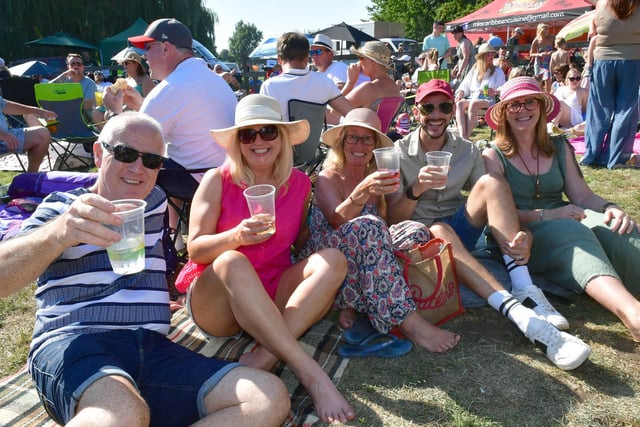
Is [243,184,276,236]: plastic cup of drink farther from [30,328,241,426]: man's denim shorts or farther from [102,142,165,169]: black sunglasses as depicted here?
[30,328,241,426]: man's denim shorts

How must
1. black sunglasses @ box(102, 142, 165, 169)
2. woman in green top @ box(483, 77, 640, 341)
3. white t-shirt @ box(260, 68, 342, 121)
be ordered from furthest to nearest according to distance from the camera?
white t-shirt @ box(260, 68, 342, 121) → woman in green top @ box(483, 77, 640, 341) → black sunglasses @ box(102, 142, 165, 169)

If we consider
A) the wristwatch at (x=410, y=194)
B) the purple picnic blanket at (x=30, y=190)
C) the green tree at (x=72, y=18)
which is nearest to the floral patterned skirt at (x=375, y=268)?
the wristwatch at (x=410, y=194)

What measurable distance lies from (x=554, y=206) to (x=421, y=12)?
157 feet

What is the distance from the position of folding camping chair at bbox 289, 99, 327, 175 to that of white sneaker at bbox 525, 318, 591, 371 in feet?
8.71

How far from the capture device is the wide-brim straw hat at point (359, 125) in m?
3.15

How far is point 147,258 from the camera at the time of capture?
2.32 meters

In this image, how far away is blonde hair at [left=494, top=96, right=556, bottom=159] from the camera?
3.50 m

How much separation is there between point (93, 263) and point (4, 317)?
2.02m

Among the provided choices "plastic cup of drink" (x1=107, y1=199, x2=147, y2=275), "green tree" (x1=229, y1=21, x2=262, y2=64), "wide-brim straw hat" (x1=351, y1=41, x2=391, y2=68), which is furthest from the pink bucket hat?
"green tree" (x1=229, y1=21, x2=262, y2=64)

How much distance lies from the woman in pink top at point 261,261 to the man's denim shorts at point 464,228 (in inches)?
43.9

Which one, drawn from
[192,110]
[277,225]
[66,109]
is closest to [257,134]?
[277,225]

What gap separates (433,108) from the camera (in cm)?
345

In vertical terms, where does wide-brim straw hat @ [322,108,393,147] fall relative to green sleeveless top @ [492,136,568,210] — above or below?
above

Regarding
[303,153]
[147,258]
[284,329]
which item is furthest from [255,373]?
[303,153]
